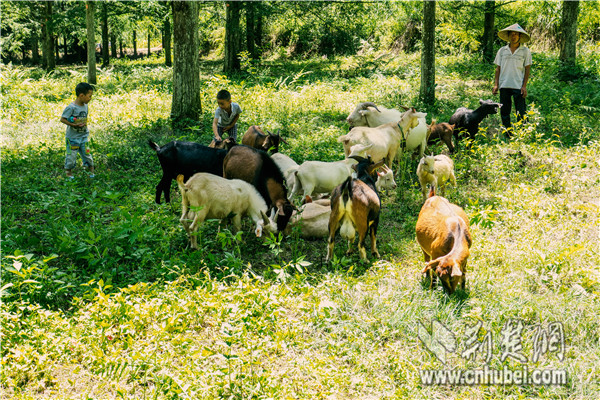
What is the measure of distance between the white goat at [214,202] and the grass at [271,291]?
315 mm

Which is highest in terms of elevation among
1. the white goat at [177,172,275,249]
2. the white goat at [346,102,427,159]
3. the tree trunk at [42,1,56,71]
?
the tree trunk at [42,1,56,71]

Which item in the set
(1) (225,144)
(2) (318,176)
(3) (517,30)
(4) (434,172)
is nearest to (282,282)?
(2) (318,176)

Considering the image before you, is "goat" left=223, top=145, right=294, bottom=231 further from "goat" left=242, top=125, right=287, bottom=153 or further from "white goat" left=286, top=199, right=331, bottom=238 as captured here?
"goat" left=242, top=125, right=287, bottom=153

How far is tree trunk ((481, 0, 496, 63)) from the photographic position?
17.9 m

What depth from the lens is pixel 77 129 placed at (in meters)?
8.47

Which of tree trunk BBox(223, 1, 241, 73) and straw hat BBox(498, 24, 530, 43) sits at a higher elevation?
tree trunk BBox(223, 1, 241, 73)

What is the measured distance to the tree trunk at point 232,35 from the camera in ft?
61.9

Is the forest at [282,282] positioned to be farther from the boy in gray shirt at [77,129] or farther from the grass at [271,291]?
the boy in gray shirt at [77,129]

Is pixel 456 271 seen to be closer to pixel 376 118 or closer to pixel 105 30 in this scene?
pixel 376 118

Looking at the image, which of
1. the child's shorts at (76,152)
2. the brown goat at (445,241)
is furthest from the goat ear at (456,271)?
the child's shorts at (76,152)

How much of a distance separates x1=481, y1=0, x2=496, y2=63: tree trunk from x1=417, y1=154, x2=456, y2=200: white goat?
40.4 feet

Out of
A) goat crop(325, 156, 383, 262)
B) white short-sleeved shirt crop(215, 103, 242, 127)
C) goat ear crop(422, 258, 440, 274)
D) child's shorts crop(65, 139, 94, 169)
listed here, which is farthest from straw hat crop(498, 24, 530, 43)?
child's shorts crop(65, 139, 94, 169)

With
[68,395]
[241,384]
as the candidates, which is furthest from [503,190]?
[68,395]

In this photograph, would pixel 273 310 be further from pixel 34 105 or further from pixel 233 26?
pixel 233 26
